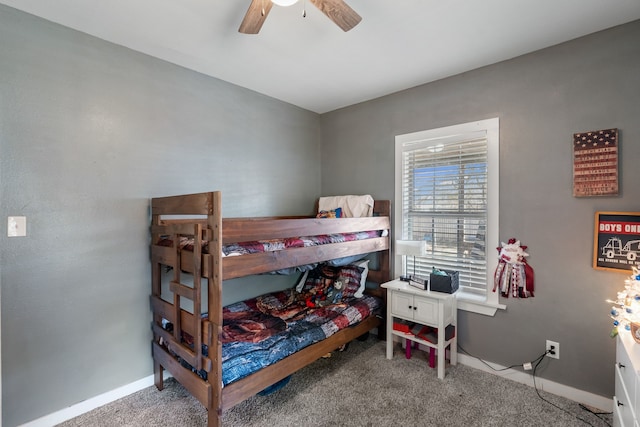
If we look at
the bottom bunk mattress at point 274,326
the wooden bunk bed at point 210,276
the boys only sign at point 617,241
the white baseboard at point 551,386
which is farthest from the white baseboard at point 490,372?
the boys only sign at point 617,241

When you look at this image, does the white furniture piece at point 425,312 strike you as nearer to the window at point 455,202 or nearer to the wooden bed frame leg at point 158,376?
the window at point 455,202

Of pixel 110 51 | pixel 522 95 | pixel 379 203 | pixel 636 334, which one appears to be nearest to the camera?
pixel 636 334

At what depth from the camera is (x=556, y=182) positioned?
213 centimetres

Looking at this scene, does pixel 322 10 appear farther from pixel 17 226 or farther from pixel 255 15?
pixel 17 226

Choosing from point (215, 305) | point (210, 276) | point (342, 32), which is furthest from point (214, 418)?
point (342, 32)

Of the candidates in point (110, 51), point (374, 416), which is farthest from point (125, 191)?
point (374, 416)

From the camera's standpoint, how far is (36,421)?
1822 mm

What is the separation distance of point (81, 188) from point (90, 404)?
142 centimetres

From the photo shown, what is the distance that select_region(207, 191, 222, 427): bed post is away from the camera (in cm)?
162

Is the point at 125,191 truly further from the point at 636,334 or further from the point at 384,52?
the point at 636,334

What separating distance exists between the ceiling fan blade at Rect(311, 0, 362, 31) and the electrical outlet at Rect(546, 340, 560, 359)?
248cm

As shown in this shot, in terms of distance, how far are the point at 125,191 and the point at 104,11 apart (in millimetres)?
1098

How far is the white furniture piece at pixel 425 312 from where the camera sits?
2.34 metres

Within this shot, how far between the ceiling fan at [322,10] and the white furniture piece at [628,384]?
1928 mm
